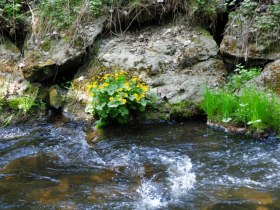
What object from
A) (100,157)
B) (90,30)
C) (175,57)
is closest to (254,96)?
Result: (175,57)

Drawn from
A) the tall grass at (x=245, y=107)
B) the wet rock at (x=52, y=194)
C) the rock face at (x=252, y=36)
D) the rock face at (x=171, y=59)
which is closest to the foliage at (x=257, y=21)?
the rock face at (x=252, y=36)

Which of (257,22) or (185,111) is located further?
(257,22)

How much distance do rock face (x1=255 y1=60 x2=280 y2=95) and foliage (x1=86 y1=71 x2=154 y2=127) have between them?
170 centimetres

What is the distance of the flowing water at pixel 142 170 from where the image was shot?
12.7 feet

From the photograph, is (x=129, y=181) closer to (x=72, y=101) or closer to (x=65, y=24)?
(x=72, y=101)

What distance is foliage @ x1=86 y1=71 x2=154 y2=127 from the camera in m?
5.72

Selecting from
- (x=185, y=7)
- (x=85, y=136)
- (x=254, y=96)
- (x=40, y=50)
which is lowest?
(x=85, y=136)

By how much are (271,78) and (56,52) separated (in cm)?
373

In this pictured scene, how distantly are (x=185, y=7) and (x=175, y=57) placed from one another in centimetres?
103

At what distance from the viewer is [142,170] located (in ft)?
14.9

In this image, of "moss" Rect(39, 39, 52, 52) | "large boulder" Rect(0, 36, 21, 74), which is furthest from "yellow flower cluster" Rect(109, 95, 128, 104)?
"large boulder" Rect(0, 36, 21, 74)

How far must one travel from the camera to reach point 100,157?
4.99 metres

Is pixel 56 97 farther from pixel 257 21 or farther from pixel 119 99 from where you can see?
pixel 257 21

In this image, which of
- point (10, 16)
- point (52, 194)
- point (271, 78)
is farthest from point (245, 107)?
point (10, 16)
